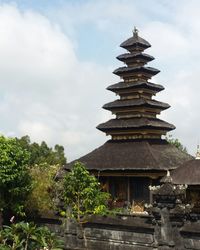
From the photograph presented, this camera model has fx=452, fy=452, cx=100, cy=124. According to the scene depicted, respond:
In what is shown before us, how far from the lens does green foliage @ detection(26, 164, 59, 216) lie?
23078mm

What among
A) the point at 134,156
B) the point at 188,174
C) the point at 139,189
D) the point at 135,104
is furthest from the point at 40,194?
the point at 135,104

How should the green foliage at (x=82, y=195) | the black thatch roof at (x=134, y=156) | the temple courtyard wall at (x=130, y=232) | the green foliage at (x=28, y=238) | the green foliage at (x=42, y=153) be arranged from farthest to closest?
the green foliage at (x=42, y=153) < the black thatch roof at (x=134, y=156) < the green foliage at (x=82, y=195) < the green foliage at (x=28, y=238) < the temple courtyard wall at (x=130, y=232)

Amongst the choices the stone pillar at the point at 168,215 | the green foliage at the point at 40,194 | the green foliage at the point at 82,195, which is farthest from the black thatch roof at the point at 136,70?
the stone pillar at the point at 168,215

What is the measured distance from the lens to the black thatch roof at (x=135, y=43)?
36.7 m

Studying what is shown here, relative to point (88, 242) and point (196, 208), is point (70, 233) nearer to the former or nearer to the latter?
point (88, 242)

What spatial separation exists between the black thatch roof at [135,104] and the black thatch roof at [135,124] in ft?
3.40

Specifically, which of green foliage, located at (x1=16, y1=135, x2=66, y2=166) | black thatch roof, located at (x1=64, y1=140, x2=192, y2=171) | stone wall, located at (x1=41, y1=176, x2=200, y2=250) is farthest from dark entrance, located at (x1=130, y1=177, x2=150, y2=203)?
green foliage, located at (x1=16, y1=135, x2=66, y2=166)

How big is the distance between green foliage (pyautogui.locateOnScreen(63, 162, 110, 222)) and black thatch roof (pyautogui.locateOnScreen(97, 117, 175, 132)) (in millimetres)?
8701

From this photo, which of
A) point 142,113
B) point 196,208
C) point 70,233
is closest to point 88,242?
point 70,233

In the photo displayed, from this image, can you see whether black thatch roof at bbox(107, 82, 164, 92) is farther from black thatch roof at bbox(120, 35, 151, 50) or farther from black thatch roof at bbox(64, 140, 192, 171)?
black thatch roof at bbox(64, 140, 192, 171)

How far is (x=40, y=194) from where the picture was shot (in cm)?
2403

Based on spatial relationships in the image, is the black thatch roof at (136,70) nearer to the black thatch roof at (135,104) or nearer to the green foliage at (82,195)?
the black thatch roof at (135,104)

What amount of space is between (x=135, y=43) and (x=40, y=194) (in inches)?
681

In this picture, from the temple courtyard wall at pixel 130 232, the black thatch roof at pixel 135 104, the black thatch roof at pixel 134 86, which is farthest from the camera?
the black thatch roof at pixel 134 86
